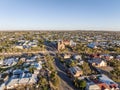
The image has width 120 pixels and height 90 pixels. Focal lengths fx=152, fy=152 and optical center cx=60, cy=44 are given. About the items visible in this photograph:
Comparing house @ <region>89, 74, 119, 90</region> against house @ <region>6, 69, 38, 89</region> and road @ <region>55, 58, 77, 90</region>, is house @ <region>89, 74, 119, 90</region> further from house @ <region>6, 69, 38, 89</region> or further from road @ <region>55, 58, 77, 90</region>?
house @ <region>6, 69, 38, 89</region>

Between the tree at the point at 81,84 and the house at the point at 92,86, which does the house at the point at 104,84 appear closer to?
the house at the point at 92,86

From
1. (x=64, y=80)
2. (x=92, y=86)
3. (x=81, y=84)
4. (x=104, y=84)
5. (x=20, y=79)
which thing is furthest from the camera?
(x=64, y=80)

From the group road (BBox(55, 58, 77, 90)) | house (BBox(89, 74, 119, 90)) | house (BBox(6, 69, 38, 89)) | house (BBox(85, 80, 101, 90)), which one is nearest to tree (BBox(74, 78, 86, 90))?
house (BBox(85, 80, 101, 90))

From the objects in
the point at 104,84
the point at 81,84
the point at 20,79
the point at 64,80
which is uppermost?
the point at 81,84

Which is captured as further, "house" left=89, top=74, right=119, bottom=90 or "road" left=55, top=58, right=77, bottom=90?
"road" left=55, top=58, right=77, bottom=90

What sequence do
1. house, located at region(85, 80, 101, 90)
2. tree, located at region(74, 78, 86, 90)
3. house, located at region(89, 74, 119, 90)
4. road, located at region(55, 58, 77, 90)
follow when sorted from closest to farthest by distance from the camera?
house, located at region(85, 80, 101, 90)
tree, located at region(74, 78, 86, 90)
house, located at region(89, 74, 119, 90)
road, located at region(55, 58, 77, 90)

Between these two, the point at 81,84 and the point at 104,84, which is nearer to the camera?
the point at 81,84

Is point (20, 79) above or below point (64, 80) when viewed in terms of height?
above

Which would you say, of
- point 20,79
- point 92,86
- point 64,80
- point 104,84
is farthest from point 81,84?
point 20,79

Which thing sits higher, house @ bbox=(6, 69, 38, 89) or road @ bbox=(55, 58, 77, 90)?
house @ bbox=(6, 69, 38, 89)

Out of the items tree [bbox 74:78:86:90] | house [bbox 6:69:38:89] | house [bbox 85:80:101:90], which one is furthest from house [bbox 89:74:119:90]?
house [bbox 6:69:38:89]

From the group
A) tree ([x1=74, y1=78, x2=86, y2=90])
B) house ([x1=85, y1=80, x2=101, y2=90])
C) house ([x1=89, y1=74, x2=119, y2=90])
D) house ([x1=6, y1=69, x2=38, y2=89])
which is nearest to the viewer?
house ([x1=85, y1=80, x2=101, y2=90])

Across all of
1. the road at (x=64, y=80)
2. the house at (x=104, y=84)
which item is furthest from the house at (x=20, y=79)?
the house at (x=104, y=84)

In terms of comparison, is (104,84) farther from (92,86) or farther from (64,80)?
(64,80)
